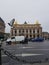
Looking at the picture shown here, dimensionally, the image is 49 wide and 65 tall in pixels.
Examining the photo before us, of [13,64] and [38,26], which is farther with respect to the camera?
[38,26]

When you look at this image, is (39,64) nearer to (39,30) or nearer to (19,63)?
(19,63)

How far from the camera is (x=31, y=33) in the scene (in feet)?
502

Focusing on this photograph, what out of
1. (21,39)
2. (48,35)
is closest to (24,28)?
(48,35)

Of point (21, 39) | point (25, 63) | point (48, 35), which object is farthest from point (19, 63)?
point (48, 35)

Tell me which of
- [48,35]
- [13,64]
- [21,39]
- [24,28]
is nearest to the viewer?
[13,64]

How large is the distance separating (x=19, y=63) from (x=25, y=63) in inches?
9.8

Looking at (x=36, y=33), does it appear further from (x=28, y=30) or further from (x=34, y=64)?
(x=34, y=64)

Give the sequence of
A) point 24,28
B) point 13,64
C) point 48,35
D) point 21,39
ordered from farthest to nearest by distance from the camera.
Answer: point 48,35
point 24,28
point 21,39
point 13,64

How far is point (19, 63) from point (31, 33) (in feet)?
467

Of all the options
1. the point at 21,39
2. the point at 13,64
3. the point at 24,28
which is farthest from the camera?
the point at 24,28

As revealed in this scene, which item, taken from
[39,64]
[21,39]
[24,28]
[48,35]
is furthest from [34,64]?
[48,35]

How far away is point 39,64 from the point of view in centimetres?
1080

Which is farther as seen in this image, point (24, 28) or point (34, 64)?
point (24, 28)

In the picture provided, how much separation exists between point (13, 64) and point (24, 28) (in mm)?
136906
